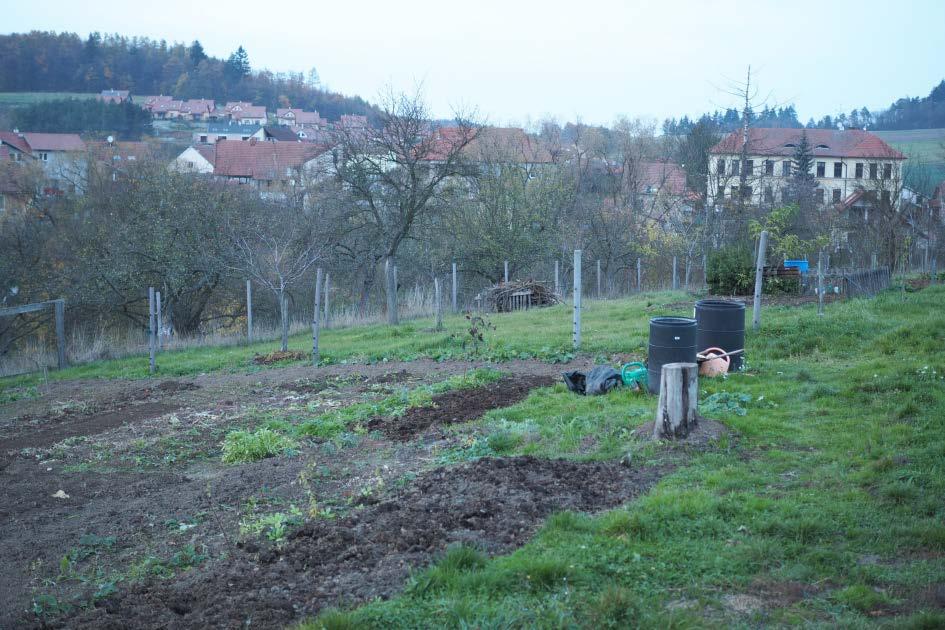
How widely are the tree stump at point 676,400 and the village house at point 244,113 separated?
338ft

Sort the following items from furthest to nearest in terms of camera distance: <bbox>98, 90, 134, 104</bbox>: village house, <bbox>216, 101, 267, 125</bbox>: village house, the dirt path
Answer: <bbox>216, 101, 267, 125</bbox>: village house
<bbox>98, 90, 134, 104</bbox>: village house
the dirt path

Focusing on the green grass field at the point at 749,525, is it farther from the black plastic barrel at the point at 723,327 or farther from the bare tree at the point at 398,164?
the bare tree at the point at 398,164

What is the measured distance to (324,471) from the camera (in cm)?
→ 766

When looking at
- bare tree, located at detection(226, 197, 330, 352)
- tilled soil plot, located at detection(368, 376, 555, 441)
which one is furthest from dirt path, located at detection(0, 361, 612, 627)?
bare tree, located at detection(226, 197, 330, 352)

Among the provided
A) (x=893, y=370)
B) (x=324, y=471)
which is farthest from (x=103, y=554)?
(x=893, y=370)

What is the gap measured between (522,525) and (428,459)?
250 cm

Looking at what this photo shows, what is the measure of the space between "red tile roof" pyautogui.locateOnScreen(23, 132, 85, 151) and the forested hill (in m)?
25.2

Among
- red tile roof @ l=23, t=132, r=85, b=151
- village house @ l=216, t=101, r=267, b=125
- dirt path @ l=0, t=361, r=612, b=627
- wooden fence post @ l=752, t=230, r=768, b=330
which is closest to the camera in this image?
dirt path @ l=0, t=361, r=612, b=627

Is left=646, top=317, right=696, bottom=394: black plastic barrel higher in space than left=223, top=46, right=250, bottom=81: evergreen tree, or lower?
lower

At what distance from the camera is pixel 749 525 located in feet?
17.0

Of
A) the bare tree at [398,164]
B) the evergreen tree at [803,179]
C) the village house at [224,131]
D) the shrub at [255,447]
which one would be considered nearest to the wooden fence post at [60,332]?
the bare tree at [398,164]

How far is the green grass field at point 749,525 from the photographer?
406 centimetres

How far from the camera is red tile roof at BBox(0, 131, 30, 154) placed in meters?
61.8

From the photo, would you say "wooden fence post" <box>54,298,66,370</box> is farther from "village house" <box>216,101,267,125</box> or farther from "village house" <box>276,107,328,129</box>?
"village house" <box>216,101,267,125</box>
